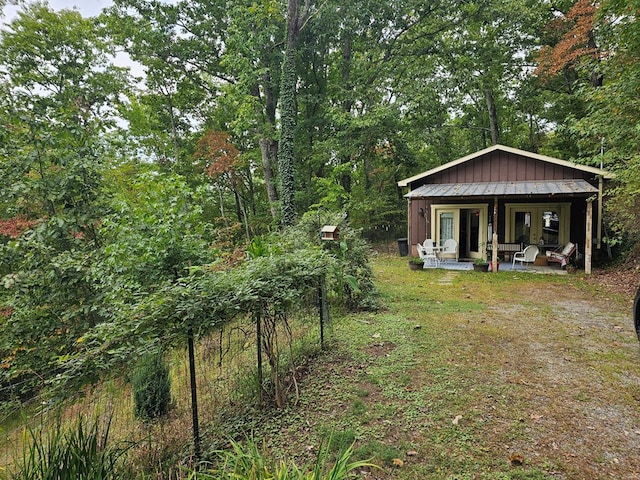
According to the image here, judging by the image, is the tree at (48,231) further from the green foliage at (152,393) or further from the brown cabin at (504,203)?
the brown cabin at (504,203)

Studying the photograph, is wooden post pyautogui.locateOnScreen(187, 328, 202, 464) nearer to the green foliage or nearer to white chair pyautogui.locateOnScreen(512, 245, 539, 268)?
the green foliage

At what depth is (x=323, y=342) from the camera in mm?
4645

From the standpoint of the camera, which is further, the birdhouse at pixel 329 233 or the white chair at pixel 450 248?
the white chair at pixel 450 248

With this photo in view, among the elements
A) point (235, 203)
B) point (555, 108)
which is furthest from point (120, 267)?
point (555, 108)

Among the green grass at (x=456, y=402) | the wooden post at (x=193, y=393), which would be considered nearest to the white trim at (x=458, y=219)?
the green grass at (x=456, y=402)

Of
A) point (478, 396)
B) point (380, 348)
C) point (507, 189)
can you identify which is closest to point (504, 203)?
point (507, 189)

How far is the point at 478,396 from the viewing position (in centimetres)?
329

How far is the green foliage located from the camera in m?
3.04

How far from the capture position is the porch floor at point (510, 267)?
9720 millimetres

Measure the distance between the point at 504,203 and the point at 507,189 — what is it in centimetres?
217

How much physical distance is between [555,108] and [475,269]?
11.4m

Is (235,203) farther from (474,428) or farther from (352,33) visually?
(474,428)

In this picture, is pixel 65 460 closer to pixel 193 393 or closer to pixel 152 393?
pixel 193 393

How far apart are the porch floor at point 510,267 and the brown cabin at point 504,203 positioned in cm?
79
